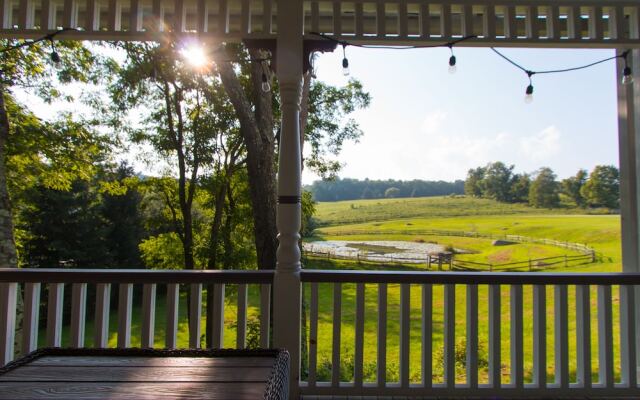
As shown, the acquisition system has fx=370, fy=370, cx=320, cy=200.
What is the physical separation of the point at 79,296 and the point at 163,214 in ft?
24.9

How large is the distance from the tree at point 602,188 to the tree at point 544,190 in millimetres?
297

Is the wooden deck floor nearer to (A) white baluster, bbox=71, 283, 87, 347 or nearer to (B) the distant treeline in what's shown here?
(A) white baluster, bbox=71, 283, 87, 347

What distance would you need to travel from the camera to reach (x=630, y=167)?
265cm

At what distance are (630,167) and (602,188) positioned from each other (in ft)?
3.93

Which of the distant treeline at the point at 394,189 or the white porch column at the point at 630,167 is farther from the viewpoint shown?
the distant treeline at the point at 394,189

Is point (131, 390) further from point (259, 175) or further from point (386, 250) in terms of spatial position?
point (386, 250)

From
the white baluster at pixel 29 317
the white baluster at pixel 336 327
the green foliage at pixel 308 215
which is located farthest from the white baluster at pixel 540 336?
the green foliage at pixel 308 215

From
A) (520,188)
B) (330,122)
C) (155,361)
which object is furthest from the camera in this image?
(330,122)

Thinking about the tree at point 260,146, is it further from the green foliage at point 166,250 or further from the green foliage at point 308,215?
the green foliage at point 166,250

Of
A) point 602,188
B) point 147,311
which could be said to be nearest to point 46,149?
point 147,311

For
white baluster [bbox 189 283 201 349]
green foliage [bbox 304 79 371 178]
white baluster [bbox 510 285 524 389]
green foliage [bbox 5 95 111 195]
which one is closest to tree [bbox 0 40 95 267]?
green foliage [bbox 5 95 111 195]

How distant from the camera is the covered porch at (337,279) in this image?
210cm

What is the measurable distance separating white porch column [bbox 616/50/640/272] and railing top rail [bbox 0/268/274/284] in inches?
99.0

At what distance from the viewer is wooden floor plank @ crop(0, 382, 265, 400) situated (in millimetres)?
1053
